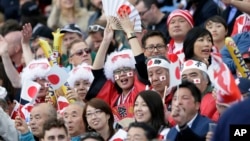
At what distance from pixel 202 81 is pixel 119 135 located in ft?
3.61

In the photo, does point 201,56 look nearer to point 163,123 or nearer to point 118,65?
point 118,65

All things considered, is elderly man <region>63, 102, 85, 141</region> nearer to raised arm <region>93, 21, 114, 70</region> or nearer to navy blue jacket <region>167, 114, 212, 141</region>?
raised arm <region>93, 21, 114, 70</region>

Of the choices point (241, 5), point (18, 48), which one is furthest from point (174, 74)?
point (18, 48)

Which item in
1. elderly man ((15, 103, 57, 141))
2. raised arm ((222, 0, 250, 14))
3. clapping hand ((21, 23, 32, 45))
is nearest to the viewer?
elderly man ((15, 103, 57, 141))

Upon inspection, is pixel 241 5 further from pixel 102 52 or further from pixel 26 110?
pixel 26 110

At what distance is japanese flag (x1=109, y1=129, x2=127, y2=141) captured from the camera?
9.82 m

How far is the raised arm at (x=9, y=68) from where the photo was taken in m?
13.0

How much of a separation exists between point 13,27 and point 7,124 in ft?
14.9

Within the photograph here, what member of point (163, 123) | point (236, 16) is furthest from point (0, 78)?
point (163, 123)

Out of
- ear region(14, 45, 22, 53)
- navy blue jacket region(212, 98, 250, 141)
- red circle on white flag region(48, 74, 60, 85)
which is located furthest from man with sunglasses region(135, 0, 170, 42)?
navy blue jacket region(212, 98, 250, 141)

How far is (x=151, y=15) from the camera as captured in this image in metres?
13.7

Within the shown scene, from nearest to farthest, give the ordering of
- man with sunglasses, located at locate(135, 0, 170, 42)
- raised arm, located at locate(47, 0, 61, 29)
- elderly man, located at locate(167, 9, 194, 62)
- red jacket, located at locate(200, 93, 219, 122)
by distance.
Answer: red jacket, located at locate(200, 93, 219, 122), elderly man, located at locate(167, 9, 194, 62), man with sunglasses, located at locate(135, 0, 170, 42), raised arm, located at locate(47, 0, 61, 29)

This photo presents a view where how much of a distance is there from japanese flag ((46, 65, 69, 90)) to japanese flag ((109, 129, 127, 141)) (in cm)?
Answer: 196

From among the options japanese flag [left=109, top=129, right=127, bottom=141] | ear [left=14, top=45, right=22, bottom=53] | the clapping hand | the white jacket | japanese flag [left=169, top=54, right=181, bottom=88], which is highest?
the clapping hand
